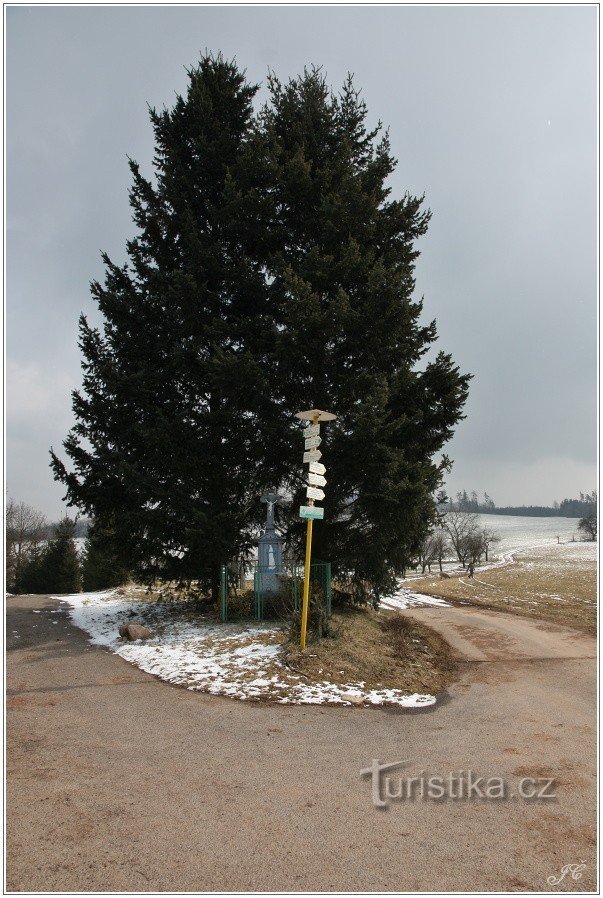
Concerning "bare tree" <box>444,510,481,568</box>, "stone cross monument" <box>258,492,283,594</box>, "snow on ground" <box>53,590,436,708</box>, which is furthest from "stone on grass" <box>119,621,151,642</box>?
"bare tree" <box>444,510,481,568</box>

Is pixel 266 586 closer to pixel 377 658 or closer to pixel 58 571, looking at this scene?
pixel 377 658

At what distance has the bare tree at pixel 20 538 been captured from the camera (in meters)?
39.3

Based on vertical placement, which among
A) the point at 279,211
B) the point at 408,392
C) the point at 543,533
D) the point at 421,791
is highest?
the point at 279,211

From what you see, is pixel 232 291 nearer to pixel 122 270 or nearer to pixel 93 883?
pixel 122 270

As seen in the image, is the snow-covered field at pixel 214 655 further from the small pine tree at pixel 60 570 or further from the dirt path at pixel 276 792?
the small pine tree at pixel 60 570

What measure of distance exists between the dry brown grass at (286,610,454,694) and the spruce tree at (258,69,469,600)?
151cm

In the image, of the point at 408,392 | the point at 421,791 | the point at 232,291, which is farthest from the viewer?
the point at 232,291

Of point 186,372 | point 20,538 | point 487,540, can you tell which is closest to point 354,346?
point 186,372

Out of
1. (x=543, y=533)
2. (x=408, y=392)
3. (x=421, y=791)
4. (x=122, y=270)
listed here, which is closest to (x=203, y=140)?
(x=122, y=270)

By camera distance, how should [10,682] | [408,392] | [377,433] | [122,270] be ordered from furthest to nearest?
[122,270] < [408,392] < [377,433] < [10,682]

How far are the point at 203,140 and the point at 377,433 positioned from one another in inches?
382

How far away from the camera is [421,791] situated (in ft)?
13.1

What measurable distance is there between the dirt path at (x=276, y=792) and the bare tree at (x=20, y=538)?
36.0m

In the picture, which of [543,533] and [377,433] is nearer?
[377,433]
